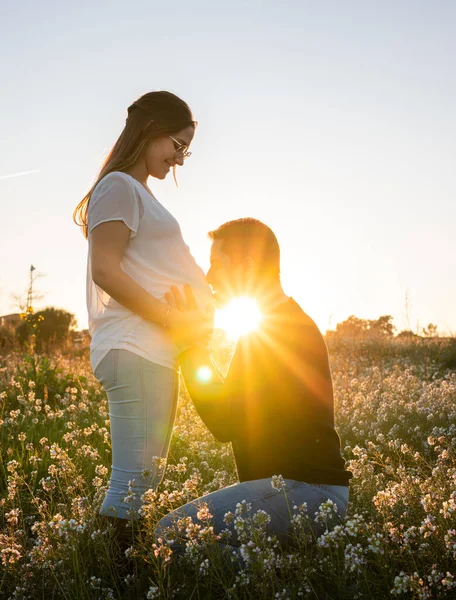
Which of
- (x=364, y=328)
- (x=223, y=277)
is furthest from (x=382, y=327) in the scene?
(x=223, y=277)

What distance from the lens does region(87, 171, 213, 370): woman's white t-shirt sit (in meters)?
2.99

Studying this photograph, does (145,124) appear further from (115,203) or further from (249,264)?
(249,264)

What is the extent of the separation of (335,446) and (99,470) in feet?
4.74

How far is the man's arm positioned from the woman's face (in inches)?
40.2

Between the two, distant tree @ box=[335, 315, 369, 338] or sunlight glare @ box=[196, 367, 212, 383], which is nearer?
sunlight glare @ box=[196, 367, 212, 383]

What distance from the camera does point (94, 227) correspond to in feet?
9.85

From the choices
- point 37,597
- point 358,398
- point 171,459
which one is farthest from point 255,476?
point 358,398

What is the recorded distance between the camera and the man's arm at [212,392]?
127 inches

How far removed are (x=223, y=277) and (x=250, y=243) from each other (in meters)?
0.27

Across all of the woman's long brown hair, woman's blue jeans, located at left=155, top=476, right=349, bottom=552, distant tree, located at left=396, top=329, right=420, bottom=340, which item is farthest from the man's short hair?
distant tree, located at left=396, top=329, right=420, bottom=340

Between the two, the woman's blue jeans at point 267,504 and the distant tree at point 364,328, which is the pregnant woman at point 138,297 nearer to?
the woman's blue jeans at point 267,504

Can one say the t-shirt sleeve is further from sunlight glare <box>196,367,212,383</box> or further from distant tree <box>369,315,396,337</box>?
distant tree <box>369,315,396,337</box>

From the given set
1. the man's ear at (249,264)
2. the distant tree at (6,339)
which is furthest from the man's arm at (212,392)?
the distant tree at (6,339)

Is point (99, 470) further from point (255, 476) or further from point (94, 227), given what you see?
point (94, 227)
